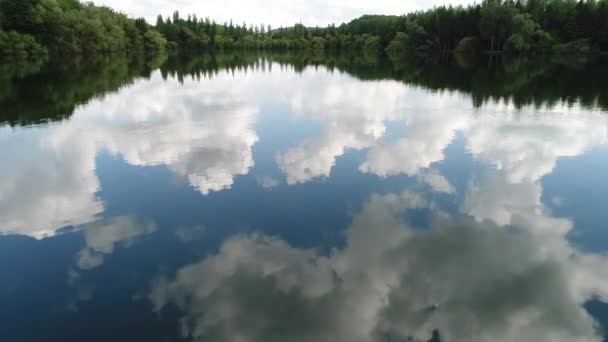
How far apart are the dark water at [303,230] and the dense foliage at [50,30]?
73075mm

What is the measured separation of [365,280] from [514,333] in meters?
3.58

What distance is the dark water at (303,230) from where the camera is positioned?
8852mm

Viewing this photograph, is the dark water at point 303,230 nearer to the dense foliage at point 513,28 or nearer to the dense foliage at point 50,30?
the dense foliage at point 50,30

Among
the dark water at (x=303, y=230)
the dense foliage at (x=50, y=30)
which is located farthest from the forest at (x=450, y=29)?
the dark water at (x=303, y=230)

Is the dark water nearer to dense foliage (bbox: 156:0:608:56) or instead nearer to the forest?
the forest

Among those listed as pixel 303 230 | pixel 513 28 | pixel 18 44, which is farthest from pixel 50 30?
pixel 513 28

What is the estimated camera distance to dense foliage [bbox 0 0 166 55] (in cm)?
8469

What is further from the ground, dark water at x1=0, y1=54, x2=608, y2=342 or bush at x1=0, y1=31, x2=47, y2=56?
bush at x1=0, y1=31, x2=47, y2=56

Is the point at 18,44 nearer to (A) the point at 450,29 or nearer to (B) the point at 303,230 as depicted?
(B) the point at 303,230

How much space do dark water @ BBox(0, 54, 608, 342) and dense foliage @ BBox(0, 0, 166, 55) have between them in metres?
73.1

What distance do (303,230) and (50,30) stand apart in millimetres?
113254

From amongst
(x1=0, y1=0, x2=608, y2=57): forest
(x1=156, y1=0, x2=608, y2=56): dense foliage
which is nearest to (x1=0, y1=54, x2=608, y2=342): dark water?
(x1=0, y1=0, x2=608, y2=57): forest

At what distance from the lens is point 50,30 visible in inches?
3836

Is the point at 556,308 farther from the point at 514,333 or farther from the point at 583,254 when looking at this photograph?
the point at 583,254
